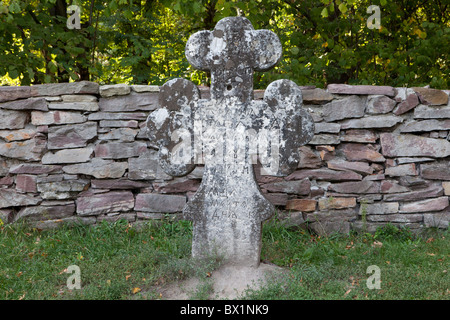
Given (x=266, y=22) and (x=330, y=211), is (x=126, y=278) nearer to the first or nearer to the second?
(x=330, y=211)

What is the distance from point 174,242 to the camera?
13.0 ft

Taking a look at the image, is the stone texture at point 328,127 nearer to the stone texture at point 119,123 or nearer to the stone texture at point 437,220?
the stone texture at point 437,220

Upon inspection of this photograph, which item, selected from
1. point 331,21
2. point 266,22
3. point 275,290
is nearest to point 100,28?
point 266,22

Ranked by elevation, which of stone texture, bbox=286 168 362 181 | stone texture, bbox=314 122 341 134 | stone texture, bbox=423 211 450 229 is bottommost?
stone texture, bbox=423 211 450 229

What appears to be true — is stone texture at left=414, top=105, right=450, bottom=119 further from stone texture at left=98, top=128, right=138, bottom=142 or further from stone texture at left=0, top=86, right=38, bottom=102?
stone texture at left=0, top=86, right=38, bottom=102

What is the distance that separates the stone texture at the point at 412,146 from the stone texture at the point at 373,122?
0.12 m

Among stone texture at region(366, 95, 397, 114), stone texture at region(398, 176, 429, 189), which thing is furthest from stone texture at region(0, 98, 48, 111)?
stone texture at region(398, 176, 429, 189)

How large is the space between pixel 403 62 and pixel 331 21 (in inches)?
48.1

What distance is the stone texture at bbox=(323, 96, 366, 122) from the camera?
4.52 metres

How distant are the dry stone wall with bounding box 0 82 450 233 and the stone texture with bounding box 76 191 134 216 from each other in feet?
0.05

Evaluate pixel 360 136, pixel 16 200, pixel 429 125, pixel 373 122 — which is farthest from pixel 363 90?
pixel 16 200

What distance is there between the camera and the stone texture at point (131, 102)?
15.0 ft

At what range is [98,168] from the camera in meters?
4.56

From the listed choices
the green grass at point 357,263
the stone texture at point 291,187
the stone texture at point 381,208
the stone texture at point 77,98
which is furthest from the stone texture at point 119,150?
the stone texture at point 381,208
